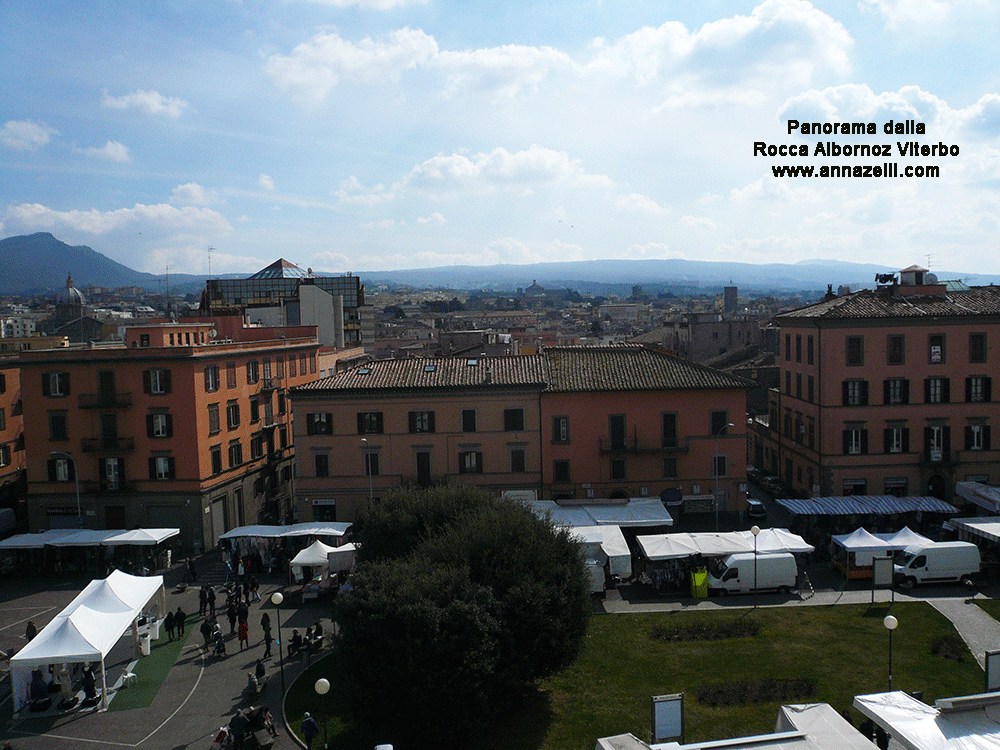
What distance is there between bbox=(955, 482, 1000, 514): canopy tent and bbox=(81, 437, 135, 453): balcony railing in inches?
1747

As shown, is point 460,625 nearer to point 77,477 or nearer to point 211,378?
point 211,378

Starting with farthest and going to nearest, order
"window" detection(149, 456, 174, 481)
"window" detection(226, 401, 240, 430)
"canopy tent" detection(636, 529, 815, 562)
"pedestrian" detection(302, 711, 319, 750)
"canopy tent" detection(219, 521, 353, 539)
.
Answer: "window" detection(226, 401, 240, 430) → "window" detection(149, 456, 174, 481) → "canopy tent" detection(219, 521, 353, 539) → "canopy tent" detection(636, 529, 815, 562) → "pedestrian" detection(302, 711, 319, 750)

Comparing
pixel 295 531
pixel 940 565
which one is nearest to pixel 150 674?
pixel 295 531

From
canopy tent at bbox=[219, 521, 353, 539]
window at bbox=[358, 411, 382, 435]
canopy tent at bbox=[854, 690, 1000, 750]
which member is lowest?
Result: canopy tent at bbox=[219, 521, 353, 539]

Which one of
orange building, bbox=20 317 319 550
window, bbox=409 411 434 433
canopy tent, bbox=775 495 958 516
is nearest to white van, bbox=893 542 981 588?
canopy tent, bbox=775 495 958 516

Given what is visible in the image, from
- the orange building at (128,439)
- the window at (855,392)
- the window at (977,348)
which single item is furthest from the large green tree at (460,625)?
the window at (977,348)

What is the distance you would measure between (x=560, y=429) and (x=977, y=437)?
2352 cm

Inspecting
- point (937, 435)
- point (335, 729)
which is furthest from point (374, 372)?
point (937, 435)

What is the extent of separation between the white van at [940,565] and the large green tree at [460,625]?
1734cm

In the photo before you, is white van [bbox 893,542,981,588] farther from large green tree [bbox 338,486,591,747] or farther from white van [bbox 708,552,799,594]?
large green tree [bbox 338,486,591,747]

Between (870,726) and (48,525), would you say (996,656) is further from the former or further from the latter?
(48,525)

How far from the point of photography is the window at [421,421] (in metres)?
42.5

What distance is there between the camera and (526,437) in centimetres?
4247

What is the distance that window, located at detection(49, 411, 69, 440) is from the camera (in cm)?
4269
